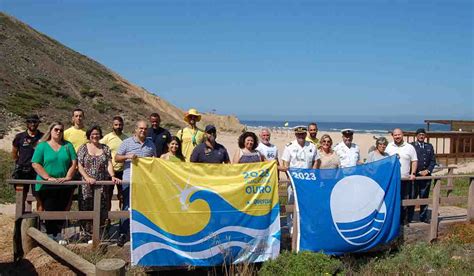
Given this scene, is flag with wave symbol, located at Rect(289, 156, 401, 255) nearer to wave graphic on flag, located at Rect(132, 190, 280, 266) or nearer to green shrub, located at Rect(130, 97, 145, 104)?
wave graphic on flag, located at Rect(132, 190, 280, 266)

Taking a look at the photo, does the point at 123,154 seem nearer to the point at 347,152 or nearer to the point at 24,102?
the point at 347,152

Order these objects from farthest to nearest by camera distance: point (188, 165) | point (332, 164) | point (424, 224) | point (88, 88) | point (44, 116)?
point (88, 88) → point (44, 116) → point (424, 224) → point (332, 164) → point (188, 165)

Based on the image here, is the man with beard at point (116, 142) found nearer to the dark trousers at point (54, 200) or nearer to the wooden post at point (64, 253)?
the dark trousers at point (54, 200)

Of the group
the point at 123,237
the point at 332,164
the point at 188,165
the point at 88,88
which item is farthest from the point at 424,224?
the point at 88,88

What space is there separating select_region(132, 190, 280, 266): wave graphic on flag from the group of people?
622mm

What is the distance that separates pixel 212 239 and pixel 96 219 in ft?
5.36

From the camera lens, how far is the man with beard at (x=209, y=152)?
6711 mm

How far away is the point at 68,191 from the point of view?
6352mm

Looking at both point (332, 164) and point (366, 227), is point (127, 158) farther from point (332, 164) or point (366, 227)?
point (366, 227)

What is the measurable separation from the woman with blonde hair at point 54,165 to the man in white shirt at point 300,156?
3341 mm

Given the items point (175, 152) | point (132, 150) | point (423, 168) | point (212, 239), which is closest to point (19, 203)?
point (132, 150)

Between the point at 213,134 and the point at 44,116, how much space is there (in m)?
25.8

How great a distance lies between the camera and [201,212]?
6.12 m

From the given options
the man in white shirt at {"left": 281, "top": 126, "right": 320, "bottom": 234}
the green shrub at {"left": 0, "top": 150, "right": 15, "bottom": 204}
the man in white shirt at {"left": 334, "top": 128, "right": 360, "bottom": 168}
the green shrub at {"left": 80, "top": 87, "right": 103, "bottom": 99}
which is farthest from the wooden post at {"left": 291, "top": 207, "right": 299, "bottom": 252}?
the green shrub at {"left": 80, "top": 87, "right": 103, "bottom": 99}
